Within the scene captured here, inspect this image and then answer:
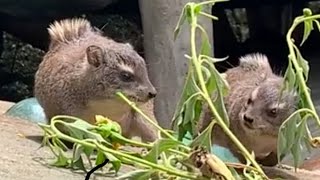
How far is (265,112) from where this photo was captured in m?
3.87

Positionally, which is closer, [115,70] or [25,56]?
[115,70]

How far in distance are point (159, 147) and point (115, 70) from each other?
187 centimetres

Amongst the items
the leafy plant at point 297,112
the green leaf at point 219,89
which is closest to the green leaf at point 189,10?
the green leaf at point 219,89

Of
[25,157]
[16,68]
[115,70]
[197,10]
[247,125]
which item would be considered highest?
[197,10]

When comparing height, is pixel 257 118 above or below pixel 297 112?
below

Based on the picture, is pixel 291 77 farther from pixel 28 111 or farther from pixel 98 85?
pixel 28 111

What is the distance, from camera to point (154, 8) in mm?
5180

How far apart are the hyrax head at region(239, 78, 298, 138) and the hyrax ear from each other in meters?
0.65

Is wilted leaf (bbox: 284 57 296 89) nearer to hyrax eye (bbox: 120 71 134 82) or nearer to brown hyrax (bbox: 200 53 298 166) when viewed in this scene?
brown hyrax (bbox: 200 53 298 166)

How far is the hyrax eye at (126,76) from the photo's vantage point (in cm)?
386

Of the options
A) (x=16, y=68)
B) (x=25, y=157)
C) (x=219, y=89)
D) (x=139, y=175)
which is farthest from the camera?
(x=16, y=68)

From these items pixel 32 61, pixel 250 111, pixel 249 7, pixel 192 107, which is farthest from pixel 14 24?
pixel 192 107

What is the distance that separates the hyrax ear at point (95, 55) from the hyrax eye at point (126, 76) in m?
0.12

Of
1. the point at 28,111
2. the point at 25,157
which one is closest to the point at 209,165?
the point at 25,157
